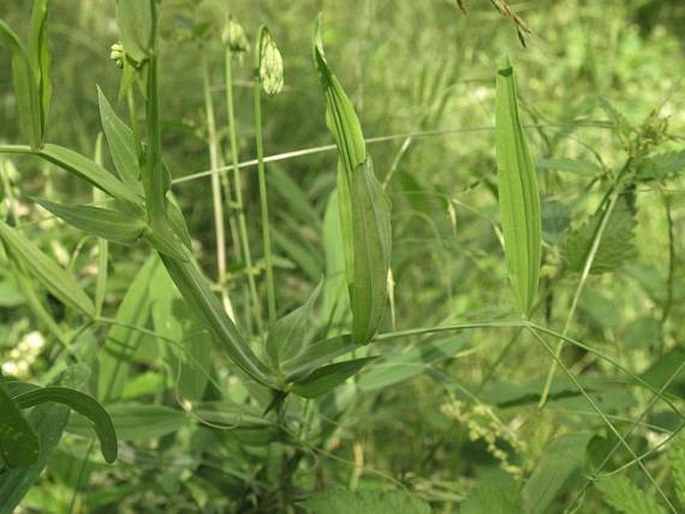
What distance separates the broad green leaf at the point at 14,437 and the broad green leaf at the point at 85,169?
12 centimetres

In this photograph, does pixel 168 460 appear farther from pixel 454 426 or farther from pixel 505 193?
pixel 505 193

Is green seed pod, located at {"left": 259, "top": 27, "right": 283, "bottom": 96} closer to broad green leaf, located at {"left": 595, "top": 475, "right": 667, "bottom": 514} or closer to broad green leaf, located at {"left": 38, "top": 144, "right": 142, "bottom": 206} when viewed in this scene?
broad green leaf, located at {"left": 38, "top": 144, "right": 142, "bottom": 206}

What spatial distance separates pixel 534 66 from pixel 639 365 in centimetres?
128

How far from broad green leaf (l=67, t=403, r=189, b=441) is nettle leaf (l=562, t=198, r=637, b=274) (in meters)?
0.33

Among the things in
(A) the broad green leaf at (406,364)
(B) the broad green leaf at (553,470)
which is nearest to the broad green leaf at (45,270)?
(A) the broad green leaf at (406,364)

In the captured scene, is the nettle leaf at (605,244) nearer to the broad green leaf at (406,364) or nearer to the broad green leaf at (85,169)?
the broad green leaf at (406,364)

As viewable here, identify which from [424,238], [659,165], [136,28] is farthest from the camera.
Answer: [424,238]

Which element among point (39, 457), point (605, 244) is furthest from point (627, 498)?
point (39, 457)

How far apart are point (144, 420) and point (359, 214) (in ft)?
1.09

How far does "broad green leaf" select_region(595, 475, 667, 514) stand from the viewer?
0.68 metres

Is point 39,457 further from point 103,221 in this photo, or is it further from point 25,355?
point 25,355

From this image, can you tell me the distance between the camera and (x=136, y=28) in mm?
548

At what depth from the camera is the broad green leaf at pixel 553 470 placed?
0.88m

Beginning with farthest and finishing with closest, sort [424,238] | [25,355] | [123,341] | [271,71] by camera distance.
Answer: [424,238], [25,355], [123,341], [271,71]
